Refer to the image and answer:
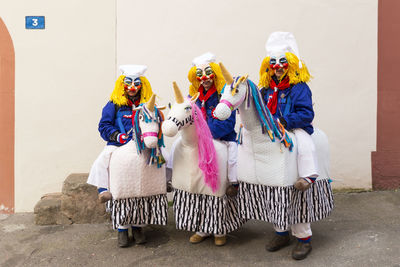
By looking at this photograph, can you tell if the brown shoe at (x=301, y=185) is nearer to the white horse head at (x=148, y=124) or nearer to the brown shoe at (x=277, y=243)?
the brown shoe at (x=277, y=243)

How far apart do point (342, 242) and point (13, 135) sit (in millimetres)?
4081

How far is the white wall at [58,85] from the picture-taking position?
4.64 meters

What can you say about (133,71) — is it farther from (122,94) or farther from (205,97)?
(205,97)

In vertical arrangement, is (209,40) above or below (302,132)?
above

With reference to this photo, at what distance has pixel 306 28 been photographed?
4.73 meters

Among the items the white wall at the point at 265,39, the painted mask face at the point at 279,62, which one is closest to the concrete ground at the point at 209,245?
the white wall at the point at 265,39

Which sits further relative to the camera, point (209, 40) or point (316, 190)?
point (209, 40)

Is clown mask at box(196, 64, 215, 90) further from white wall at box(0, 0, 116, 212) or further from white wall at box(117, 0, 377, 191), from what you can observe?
white wall at box(0, 0, 116, 212)

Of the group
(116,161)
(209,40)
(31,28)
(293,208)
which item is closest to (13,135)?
(31,28)

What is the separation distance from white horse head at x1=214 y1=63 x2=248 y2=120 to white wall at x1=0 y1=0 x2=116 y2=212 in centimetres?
228

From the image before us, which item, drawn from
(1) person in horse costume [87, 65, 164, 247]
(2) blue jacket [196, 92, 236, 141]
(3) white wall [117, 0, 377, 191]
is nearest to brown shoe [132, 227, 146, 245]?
(1) person in horse costume [87, 65, 164, 247]

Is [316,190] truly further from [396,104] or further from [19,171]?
[19,171]

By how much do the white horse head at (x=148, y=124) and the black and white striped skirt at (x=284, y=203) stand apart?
0.89 metres

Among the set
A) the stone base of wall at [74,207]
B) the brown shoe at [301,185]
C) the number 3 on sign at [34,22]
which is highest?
the number 3 on sign at [34,22]
